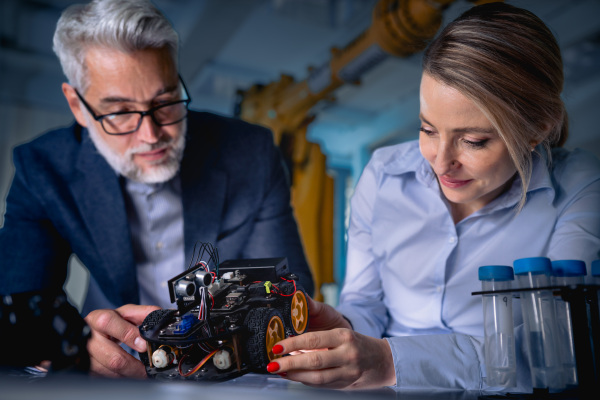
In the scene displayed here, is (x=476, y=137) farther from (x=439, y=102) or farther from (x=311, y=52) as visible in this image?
(x=311, y=52)

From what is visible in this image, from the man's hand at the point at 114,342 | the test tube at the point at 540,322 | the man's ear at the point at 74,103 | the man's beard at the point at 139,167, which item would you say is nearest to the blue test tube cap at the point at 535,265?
the test tube at the point at 540,322

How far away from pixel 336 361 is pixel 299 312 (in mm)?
122

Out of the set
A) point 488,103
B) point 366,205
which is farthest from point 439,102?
point 366,205

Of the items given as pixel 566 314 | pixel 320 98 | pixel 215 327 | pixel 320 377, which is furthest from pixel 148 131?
pixel 320 98

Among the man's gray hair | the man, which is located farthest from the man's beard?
the man's gray hair

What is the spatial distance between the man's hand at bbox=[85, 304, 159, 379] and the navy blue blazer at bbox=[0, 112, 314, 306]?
0.17 meters

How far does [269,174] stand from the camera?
1165 mm

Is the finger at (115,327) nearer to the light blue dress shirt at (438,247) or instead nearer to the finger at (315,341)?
the finger at (315,341)

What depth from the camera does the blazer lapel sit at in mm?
971

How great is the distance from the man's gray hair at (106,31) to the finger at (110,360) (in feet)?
1.72

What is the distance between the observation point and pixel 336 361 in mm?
670

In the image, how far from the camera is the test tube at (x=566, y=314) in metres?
0.69

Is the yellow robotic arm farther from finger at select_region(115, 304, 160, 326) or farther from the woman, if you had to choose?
finger at select_region(115, 304, 160, 326)

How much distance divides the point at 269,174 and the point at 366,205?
0.85 ft
